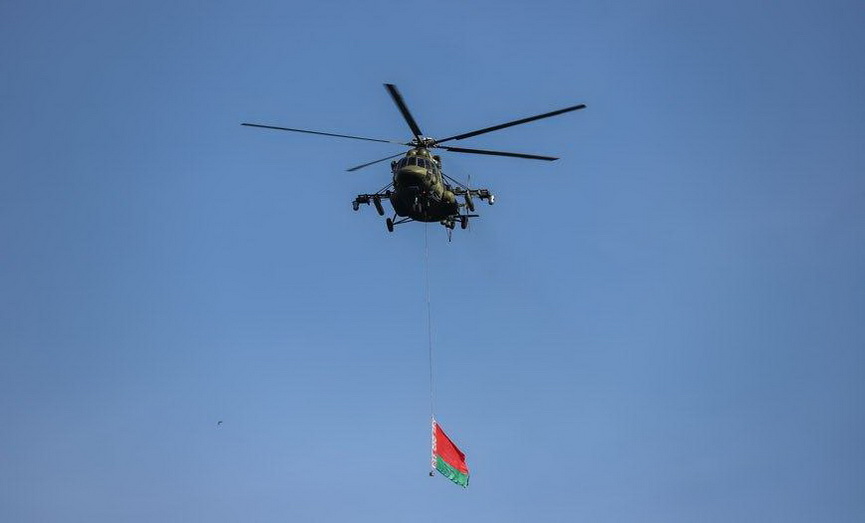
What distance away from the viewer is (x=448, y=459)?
1726 inches

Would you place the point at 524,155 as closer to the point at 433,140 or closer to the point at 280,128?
the point at 433,140

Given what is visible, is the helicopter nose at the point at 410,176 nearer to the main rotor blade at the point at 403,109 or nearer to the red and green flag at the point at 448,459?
the main rotor blade at the point at 403,109

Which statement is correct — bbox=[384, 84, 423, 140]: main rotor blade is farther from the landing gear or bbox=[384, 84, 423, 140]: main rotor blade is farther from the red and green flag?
the red and green flag

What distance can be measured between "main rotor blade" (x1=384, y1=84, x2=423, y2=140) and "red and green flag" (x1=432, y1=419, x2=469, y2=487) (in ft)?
37.8

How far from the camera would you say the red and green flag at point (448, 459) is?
42750 mm

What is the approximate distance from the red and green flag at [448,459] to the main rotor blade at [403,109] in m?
11.5

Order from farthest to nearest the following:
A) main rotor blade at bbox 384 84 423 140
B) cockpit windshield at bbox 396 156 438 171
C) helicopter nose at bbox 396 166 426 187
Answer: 1. cockpit windshield at bbox 396 156 438 171
2. helicopter nose at bbox 396 166 426 187
3. main rotor blade at bbox 384 84 423 140

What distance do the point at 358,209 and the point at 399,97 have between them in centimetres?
670

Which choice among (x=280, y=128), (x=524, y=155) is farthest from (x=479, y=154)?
(x=280, y=128)

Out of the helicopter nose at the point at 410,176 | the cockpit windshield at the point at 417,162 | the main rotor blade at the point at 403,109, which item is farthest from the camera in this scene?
the cockpit windshield at the point at 417,162

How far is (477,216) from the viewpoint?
45.7 meters

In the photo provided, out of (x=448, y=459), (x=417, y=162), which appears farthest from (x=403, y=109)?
(x=448, y=459)

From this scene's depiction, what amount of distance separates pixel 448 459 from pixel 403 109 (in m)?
14.1

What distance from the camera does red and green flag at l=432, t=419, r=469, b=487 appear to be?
42.8 metres
